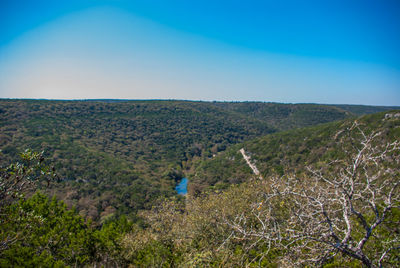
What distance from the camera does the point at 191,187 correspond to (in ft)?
221

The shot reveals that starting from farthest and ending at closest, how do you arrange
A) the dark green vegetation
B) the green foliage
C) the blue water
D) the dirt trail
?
1. the blue water
2. the dirt trail
3. the green foliage
4. the dark green vegetation

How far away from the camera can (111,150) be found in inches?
3723

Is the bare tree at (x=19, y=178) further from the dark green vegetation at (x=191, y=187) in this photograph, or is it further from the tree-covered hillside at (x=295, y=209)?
the tree-covered hillside at (x=295, y=209)

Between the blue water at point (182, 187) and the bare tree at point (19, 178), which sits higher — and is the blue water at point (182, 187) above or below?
below

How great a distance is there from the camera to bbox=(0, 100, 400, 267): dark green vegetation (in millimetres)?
4965

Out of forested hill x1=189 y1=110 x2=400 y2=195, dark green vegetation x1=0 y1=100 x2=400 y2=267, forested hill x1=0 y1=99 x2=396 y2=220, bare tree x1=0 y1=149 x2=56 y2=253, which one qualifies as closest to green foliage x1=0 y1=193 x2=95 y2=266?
dark green vegetation x1=0 y1=100 x2=400 y2=267

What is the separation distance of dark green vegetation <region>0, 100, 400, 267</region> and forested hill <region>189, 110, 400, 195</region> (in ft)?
1.76

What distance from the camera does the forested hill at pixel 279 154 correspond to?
52.2 meters

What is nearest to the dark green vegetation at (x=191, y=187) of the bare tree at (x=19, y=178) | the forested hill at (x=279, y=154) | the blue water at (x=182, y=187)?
the bare tree at (x=19, y=178)

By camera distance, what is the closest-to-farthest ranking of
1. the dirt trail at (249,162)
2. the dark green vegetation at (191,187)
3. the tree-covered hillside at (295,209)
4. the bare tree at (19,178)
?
the tree-covered hillside at (295,209) < the dark green vegetation at (191,187) < the bare tree at (19,178) < the dirt trail at (249,162)

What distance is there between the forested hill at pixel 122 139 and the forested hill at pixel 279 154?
51.9 feet

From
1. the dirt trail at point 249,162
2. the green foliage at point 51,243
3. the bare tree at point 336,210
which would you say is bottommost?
the dirt trail at point 249,162

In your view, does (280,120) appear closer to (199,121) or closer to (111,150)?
(199,121)

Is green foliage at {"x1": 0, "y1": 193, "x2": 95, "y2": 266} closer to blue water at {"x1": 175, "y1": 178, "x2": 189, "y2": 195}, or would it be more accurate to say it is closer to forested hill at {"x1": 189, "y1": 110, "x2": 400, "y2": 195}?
forested hill at {"x1": 189, "y1": 110, "x2": 400, "y2": 195}
